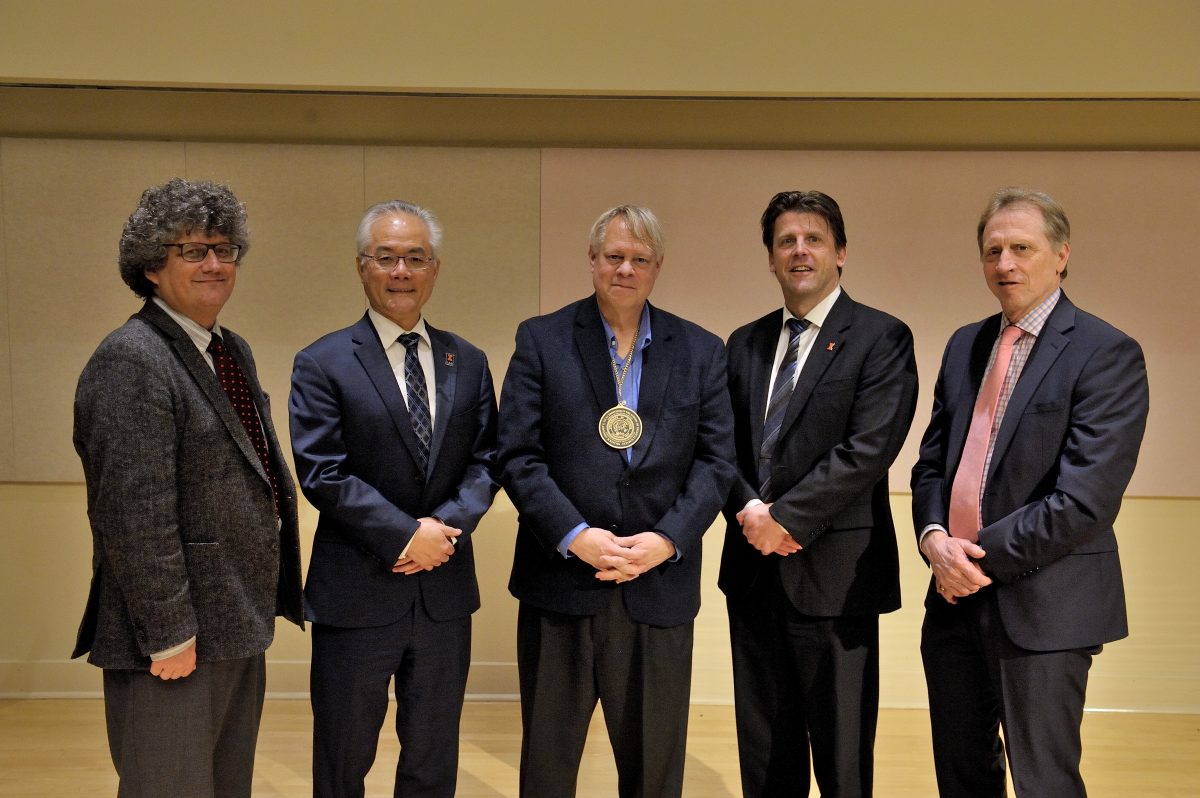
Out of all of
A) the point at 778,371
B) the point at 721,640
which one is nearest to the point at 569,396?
the point at 778,371

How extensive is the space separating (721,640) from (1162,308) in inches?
98.7

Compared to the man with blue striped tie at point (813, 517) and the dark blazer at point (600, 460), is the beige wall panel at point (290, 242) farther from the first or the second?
the man with blue striped tie at point (813, 517)

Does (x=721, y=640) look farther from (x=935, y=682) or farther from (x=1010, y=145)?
(x=1010, y=145)

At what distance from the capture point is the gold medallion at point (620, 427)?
8.11 feet

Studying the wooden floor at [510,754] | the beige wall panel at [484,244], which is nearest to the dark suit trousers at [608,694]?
the wooden floor at [510,754]

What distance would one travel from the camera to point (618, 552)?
2369mm

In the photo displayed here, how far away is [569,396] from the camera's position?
8.19ft

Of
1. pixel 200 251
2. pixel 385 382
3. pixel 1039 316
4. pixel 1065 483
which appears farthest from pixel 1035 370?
pixel 200 251

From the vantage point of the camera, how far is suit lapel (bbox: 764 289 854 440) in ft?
8.53

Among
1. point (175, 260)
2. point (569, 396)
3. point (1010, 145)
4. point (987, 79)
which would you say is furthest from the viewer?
point (1010, 145)

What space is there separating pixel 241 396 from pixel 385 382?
1.22 feet

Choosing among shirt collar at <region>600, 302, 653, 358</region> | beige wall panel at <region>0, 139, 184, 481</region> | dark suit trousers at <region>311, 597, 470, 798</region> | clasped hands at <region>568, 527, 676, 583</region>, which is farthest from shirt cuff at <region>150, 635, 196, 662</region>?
beige wall panel at <region>0, 139, 184, 481</region>

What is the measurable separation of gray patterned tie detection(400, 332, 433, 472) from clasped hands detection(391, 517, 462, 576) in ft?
0.56

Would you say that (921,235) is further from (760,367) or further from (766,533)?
(766,533)
